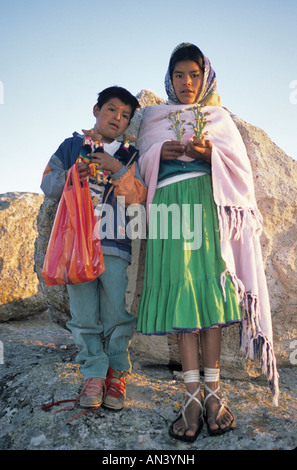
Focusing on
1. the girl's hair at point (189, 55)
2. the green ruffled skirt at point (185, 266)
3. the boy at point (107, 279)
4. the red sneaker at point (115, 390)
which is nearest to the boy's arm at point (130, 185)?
the boy at point (107, 279)

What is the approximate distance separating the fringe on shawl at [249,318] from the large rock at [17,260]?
13.5 ft

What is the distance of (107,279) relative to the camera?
7.68 feet

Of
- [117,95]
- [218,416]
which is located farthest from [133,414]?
[117,95]

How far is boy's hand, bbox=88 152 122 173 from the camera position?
2.25 m

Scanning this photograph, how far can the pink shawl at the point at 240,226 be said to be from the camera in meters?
2.13

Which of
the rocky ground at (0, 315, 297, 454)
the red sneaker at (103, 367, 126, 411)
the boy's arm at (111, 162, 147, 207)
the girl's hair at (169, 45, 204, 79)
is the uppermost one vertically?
the girl's hair at (169, 45, 204, 79)

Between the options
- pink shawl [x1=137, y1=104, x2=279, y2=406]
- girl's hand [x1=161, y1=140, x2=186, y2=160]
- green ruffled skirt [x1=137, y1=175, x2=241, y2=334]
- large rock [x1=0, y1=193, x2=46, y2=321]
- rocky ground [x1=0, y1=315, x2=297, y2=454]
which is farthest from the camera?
large rock [x1=0, y1=193, x2=46, y2=321]

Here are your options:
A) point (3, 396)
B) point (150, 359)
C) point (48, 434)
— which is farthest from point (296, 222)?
point (3, 396)

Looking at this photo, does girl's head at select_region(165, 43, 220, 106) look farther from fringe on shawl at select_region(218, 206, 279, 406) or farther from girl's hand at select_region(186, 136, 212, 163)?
fringe on shawl at select_region(218, 206, 279, 406)

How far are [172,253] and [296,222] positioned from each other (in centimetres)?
127

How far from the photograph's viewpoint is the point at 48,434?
194 centimetres

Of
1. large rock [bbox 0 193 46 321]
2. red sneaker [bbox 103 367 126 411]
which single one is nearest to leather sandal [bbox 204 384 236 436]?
red sneaker [bbox 103 367 126 411]

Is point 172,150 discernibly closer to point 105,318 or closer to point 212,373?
point 105,318
